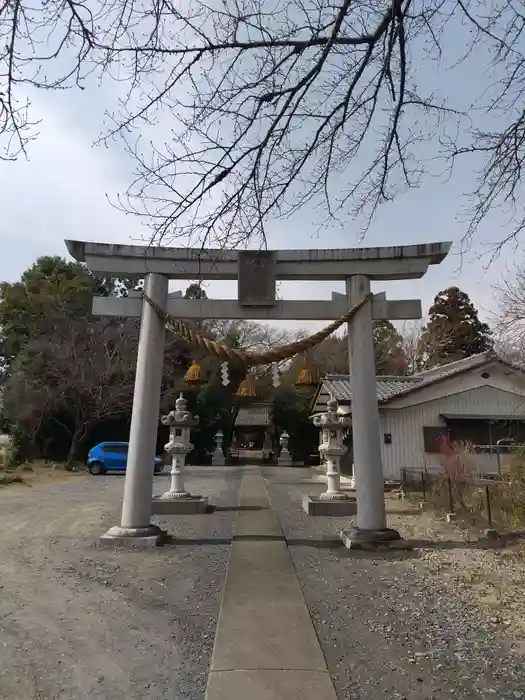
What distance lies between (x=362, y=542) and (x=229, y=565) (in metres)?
2.00

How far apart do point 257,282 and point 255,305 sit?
0.34m

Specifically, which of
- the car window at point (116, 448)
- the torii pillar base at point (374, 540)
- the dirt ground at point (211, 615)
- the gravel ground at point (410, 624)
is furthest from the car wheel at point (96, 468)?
the torii pillar base at point (374, 540)

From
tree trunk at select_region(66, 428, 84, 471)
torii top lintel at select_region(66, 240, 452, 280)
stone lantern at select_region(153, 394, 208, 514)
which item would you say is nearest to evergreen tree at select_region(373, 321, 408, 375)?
tree trunk at select_region(66, 428, 84, 471)

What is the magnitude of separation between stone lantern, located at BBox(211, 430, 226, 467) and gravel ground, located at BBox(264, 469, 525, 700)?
2297 centimetres

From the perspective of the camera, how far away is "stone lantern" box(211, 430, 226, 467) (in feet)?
99.4

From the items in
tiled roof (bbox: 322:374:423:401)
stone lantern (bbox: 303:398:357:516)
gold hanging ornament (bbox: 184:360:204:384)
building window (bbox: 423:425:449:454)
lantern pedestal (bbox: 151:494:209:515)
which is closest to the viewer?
lantern pedestal (bbox: 151:494:209:515)

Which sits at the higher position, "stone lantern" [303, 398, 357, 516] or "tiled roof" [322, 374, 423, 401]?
"tiled roof" [322, 374, 423, 401]

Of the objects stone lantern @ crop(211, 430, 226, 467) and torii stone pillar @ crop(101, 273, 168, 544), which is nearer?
torii stone pillar @ crop(101, 273, 168, 544)

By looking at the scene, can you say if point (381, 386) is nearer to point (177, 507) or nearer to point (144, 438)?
point (177, 507)

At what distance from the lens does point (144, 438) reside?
7539mm

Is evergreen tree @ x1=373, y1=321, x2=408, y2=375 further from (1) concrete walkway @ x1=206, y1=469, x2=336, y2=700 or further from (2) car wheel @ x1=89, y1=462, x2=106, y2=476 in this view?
(1) concrete walkway @ x1=206, y1=469, x2=336, y2=700

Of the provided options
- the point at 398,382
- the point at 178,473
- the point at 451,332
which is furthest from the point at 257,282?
the point at 451,332

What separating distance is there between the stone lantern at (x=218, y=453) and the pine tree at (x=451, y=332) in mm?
14903

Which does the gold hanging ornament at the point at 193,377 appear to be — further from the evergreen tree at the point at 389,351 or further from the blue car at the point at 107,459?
the evergreen tree at the point at 389,351
